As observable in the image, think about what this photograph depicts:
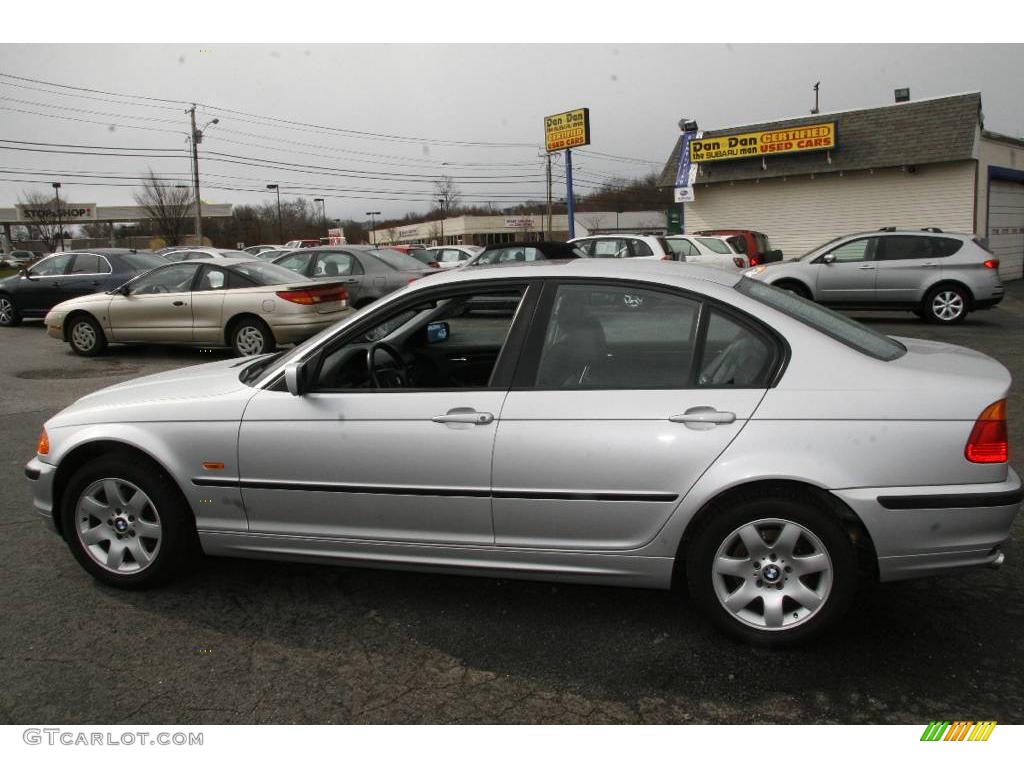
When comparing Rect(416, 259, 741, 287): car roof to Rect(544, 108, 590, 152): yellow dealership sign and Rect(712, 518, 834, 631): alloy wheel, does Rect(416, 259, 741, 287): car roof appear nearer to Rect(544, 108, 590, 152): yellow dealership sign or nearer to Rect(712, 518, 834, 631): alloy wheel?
Rect(712, 518, 834, 631): alloy wheel

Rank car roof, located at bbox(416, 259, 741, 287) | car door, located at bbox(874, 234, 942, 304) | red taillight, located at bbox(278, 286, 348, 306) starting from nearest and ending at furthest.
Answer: car roof, located at bbox(416, 259, 741, 287)
red taillight, located at bbox(278, 286, 348, 306)
car door, located at bbox(874, 234, 942, 304)

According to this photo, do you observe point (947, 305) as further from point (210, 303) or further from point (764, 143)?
point (210, 303)

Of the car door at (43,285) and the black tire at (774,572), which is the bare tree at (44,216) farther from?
the black tire at (774,572)

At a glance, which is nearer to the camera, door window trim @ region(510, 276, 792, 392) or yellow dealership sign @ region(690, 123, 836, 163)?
door window trim @ region(510, 276, 792, 392)

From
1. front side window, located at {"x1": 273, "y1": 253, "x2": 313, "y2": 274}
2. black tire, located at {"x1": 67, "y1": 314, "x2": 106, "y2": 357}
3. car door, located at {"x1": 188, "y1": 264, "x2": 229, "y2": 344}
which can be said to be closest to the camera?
car door, located at {"x1": 188, "y1": 264, "x2": 229, "y2": 344}

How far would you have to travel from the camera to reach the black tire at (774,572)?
3002 mm

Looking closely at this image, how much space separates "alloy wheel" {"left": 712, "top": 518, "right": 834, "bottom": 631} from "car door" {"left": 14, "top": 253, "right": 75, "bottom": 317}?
15.3m

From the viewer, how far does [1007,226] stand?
80.0 ft

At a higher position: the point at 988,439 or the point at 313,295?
the point at 313,295

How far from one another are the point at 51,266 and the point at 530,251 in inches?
361

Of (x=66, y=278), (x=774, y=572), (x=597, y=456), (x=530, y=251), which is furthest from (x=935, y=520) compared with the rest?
(x=66, y=278)

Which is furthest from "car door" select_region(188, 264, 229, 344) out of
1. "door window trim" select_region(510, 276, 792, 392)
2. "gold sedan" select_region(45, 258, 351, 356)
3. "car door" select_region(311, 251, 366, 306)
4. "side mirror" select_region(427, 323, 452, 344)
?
"door window trim" select_region(510, 276, 792, 392)

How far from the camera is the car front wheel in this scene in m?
13.7

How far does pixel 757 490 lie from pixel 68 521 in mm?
3191
